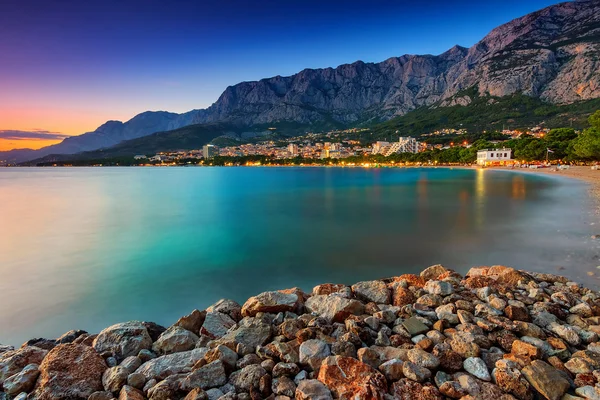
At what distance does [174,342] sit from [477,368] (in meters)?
4.00

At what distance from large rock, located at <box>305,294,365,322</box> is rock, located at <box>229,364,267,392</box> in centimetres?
165

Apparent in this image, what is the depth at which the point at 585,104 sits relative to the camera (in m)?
133

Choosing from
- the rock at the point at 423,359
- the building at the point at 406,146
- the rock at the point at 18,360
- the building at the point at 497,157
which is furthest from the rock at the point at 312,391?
the building at the point at 406,146

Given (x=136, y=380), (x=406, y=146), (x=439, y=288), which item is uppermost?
(x=406, y=146)

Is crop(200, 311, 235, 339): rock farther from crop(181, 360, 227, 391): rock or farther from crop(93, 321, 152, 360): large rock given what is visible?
crop(181, 360, 227, 391): rock

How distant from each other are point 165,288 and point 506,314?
871 centimetres

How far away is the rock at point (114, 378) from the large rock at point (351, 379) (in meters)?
2.34

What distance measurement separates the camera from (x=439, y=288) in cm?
604

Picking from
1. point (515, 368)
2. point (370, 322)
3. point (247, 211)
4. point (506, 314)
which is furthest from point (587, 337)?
point (247, 211)

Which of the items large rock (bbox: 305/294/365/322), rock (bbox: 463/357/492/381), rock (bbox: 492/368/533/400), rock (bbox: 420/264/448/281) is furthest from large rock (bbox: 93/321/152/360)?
rock (bbox: 420/264/448/281)

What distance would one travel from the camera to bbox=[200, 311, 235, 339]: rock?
517cm

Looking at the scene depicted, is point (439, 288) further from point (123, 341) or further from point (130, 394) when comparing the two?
point (123, 341)

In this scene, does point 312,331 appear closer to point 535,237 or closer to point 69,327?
point 69,327

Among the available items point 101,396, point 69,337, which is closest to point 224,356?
point 101,396
